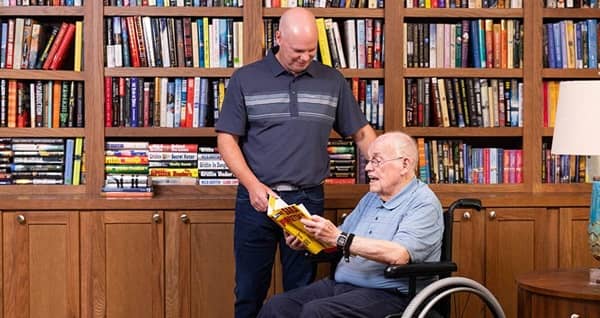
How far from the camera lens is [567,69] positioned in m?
4.70

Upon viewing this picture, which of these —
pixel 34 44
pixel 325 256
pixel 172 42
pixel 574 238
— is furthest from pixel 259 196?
pixel 574 238

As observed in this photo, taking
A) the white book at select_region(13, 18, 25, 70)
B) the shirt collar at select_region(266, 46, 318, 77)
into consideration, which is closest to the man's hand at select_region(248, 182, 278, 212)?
the shirt collar at select_region(266, 46, 318, 77)

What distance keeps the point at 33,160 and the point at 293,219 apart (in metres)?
1.79

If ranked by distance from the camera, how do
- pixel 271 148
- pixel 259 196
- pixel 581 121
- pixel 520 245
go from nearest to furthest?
pixel 581 121
pixel 259 196
pixel 271 148
pixel 520 245

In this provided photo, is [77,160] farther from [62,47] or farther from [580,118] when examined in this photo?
[580,118]

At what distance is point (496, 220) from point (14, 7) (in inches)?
94.8

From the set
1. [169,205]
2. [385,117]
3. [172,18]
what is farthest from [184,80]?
[385,117]

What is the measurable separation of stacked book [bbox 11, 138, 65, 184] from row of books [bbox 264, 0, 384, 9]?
1.19 m

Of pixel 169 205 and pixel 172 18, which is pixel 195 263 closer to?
pixel 169 205

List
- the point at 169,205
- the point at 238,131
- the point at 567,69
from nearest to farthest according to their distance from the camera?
the point at 238,131 < the point at 169,205 < the point at 567,69

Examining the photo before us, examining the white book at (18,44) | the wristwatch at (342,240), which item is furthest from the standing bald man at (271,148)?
the white book at (18,44)

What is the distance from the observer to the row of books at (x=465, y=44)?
468cm

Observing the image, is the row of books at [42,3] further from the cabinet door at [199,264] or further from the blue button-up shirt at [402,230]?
the blue button-up shirt at [402,230]

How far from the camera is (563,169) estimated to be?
474 cm
